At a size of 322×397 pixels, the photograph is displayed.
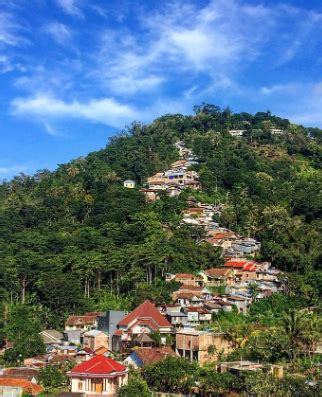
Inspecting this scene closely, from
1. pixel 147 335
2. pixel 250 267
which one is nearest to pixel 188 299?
pixel 147 335

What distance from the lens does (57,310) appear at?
44594mm

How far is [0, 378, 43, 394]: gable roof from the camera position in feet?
98.8

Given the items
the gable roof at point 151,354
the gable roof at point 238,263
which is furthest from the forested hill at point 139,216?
the gable roof at point 151,354

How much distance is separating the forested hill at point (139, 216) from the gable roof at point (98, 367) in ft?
42.3

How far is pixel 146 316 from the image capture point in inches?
1537

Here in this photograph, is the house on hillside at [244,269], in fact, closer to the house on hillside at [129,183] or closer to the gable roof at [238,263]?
the gable roof at [238,263]

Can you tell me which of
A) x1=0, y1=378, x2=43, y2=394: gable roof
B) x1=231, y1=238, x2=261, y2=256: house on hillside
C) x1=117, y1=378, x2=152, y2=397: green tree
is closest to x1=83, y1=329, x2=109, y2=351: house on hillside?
x1=0, y1=378, x2=43, y2=394: gable roof

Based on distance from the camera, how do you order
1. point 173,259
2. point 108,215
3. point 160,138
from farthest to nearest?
1. point 160,138
2. point 108,215
3. point 173,259

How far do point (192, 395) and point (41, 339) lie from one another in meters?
13.2

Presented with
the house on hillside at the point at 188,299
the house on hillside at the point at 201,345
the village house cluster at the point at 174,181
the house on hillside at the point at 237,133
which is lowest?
the house on hillside at the point at 201,345

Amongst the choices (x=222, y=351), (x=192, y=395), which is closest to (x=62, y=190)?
(x=222, y=351)

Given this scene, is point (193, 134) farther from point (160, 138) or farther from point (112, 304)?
point (112, 304)

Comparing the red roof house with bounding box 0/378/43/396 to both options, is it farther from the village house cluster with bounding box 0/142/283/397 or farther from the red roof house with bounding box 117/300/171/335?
the red roof house with bounding box 117/300/171/335

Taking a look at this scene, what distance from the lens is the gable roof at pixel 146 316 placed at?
127 feet
